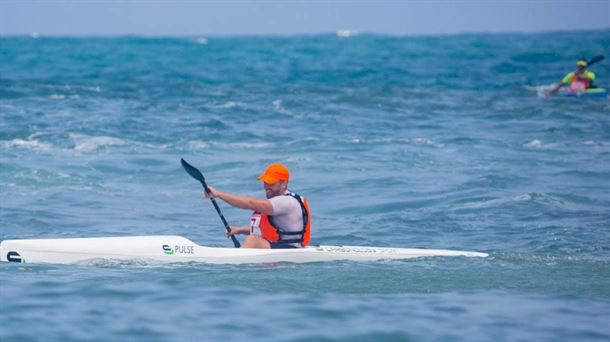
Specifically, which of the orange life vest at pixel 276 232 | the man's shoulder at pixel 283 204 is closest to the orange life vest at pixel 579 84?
the orange life vest at pixel 276 232

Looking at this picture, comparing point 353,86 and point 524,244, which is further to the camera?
point 353,86

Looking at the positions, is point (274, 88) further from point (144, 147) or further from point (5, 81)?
point (144, 147)

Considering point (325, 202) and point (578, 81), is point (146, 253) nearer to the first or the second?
point (325, 202)

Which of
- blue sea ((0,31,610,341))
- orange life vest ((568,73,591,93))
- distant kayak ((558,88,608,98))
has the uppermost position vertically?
orange life vest ((568,73,591,93))

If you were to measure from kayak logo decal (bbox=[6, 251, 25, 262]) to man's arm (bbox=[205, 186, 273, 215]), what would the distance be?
6.41 ft

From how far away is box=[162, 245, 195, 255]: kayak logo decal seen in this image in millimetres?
10281

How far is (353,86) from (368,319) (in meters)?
27.4

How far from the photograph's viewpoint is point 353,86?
114ft

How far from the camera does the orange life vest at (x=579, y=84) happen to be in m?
28.7

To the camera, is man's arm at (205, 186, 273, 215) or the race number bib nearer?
man's arm at (205, 186, 273, 215)

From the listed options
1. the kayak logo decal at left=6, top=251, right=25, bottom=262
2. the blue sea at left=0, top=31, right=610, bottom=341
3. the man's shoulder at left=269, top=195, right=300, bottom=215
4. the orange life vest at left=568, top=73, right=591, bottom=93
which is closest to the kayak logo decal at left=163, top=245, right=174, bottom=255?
the blue sea at left=0, top=31, right=610, bottom=341

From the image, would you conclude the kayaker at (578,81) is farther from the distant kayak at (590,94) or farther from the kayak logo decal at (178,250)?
the kayak logo decal at (178,250)

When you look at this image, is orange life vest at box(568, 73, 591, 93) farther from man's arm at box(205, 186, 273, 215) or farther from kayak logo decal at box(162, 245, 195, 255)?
kayak logo decal at box(162, 245, 195, 255)

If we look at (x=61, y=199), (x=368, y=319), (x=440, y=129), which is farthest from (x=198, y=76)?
(x=368, y=319)
